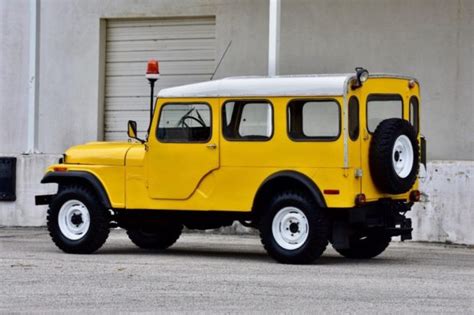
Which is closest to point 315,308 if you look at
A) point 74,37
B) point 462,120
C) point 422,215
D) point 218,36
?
point 422,215

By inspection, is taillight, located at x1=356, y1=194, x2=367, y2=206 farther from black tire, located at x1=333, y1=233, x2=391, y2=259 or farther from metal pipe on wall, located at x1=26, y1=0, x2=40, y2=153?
metal pipe on wall, located at x1=26, y1=0, x2=40, y2=153

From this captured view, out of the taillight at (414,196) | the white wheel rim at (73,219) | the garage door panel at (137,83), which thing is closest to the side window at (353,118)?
the taillight at (414,196)

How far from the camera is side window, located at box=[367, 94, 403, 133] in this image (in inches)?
496

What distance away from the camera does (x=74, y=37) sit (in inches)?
827

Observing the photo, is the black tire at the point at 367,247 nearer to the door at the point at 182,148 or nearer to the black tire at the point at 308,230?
the black tire at the point at 308,230

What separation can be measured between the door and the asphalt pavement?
881 mm

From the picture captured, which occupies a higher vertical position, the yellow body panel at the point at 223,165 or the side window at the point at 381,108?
the side window at the point at 381,108

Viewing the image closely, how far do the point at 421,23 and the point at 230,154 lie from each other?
A: 6.88 m

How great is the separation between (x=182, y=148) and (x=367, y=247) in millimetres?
2586

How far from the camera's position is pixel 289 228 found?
12.6m

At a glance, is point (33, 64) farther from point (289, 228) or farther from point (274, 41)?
point (289, 228)

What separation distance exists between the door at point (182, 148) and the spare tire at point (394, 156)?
73.9 inches

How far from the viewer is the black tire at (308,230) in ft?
40.4

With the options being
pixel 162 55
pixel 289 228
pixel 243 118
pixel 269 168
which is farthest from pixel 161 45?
pixel 289 228
